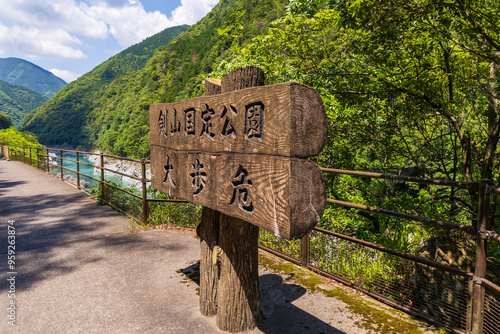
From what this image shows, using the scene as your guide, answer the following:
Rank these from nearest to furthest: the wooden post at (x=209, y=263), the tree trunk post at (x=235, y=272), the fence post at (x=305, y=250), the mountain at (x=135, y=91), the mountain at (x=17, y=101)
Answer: the tree trunk post at (x=235, y=272)
the wooden post at (x=209, y=263)
the fence post at (x=305, y=250)
the mountain at (x=135, y=91)
the mountain at (x=17, y=101)

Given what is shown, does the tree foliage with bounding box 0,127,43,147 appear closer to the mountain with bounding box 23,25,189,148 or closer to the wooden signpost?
the wooden signpost

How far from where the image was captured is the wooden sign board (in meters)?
1.49

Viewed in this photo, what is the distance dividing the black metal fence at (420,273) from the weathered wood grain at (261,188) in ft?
3.62

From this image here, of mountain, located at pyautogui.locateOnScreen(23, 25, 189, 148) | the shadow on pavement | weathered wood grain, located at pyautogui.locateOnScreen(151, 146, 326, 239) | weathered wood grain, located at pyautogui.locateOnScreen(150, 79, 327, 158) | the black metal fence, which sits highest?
mountain, located at pyautogui.locateOnScreen(23, 25, 189, 148)

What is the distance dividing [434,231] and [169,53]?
3484 inches

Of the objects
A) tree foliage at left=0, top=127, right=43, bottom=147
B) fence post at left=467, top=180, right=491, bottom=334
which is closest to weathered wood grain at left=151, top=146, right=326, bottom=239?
fence post at left=467, top=180, right=491, bottom=334

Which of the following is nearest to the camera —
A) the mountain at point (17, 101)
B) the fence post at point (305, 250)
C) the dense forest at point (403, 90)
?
the fence post at point (305, 250)

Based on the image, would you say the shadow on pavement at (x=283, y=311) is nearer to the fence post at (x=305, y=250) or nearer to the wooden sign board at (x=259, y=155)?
the fence post at (x=305, y=250)

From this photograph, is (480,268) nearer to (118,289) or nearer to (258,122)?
(258,122)

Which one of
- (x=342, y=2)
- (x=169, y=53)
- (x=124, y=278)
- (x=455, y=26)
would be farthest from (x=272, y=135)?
(x=169, y=53)

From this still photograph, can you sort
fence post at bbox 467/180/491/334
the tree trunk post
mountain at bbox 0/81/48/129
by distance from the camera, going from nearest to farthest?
fence post at bbox 467/180/491/334 < the tree trunk post < mountain at bbox 0/81/48/129

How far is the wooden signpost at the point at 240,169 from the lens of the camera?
4.92 ft

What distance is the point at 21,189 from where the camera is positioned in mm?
7996

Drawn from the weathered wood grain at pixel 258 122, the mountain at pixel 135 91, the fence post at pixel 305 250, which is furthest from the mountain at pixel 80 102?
the weathered wood grain at pixel 258 122
